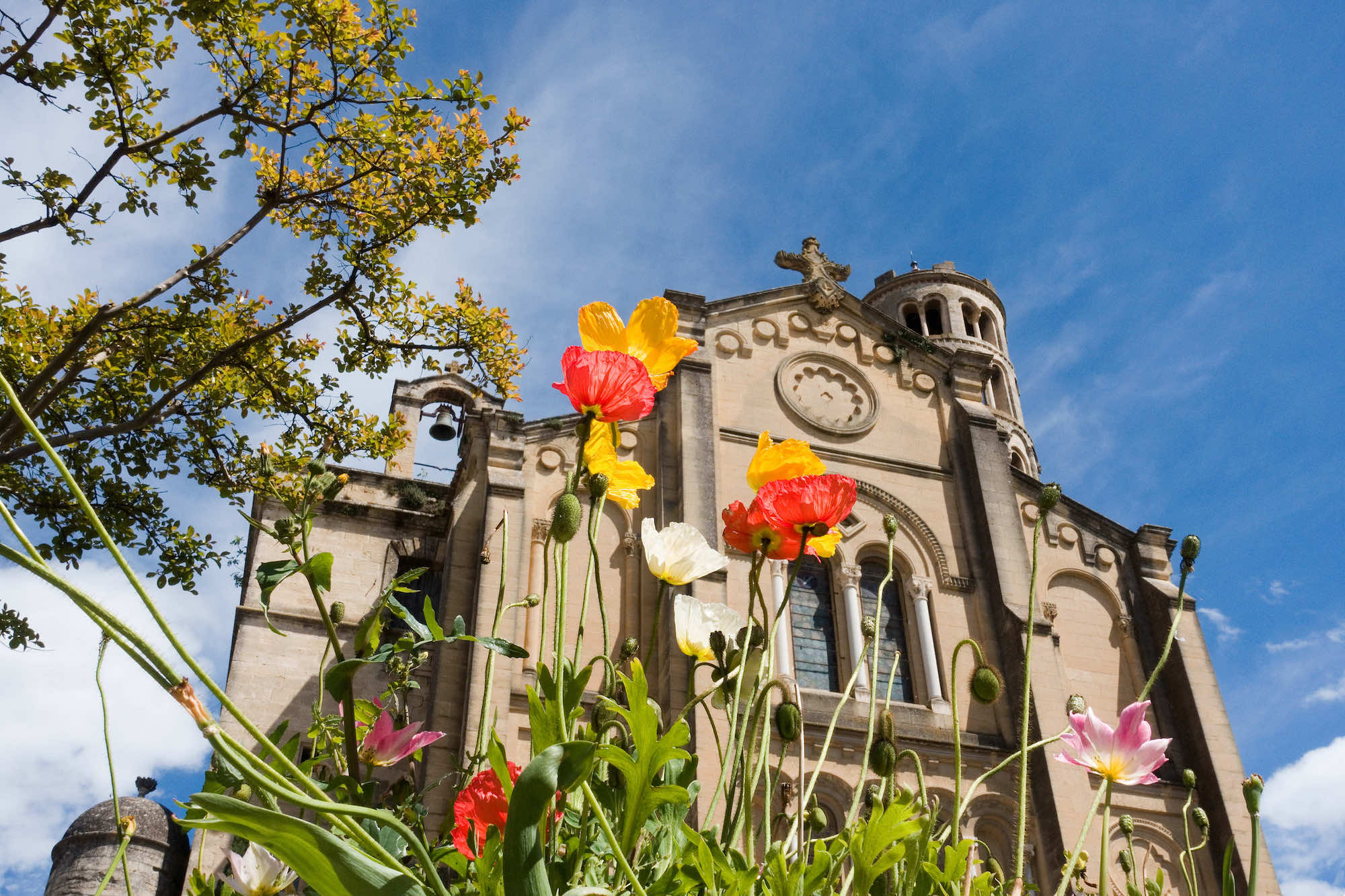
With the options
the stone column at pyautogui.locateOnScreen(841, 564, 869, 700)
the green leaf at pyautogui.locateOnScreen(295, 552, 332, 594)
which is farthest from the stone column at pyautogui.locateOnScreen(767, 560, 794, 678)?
the green leaf at pyautogui.locateOnScreen(295, 552, 332, 594)

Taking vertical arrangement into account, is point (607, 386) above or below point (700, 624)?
above

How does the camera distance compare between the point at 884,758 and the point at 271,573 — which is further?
the point at 884,758

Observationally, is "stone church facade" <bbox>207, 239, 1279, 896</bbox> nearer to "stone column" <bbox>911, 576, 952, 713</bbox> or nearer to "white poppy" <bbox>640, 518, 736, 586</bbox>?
"stone column" <bbox>911, 576, 952, 713</bbox>

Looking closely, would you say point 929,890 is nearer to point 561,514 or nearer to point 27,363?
point 561,514

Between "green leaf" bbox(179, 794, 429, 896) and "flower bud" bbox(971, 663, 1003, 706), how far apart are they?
1324 mm

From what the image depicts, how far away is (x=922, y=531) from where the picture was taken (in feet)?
48.1

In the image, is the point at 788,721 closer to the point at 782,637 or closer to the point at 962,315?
the point at 782,637

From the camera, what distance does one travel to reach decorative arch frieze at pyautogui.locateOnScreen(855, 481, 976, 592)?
1425 centimetres

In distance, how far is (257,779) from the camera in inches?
41.1

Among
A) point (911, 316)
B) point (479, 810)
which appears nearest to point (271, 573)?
point (479, 810)

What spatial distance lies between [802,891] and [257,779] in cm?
94

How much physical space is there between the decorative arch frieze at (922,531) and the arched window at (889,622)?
587 millimetres

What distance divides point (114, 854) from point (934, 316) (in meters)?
29.1

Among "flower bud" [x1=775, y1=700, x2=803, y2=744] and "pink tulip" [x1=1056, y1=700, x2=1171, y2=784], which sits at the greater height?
"flower bud" [x1=775, y1=700, x2=803, y2=744]
